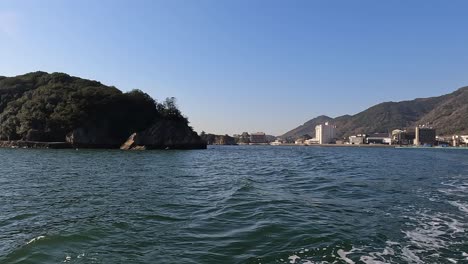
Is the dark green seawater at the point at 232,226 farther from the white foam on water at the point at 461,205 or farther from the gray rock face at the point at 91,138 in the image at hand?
the gray rock face at the point at 91,138

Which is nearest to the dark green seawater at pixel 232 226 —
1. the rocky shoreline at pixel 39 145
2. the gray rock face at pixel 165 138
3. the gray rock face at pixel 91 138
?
the gray rock face at pixel 165 138

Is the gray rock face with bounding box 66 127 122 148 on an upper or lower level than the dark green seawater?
upper

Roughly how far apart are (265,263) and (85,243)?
478 centimetres

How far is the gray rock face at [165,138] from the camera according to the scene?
12011 cm

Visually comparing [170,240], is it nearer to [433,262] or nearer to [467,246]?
[433,262]

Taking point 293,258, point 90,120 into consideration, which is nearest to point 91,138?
point 90,120

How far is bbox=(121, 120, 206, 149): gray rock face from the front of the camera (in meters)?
120

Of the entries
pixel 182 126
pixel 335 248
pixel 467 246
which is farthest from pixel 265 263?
pixel 182 126

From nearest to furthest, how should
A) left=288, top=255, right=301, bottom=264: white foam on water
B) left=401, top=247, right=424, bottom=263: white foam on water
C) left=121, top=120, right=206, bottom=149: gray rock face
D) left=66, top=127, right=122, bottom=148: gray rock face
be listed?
left=288, top=255, right=301, bottom=264: white foam on water → left=401, top=247, right=424, bottom=263: white foam on water → left=66, top=127, right=122, bottom=148: gray rock face → left=121, top=120, right=206, bottom=149: gray rock face

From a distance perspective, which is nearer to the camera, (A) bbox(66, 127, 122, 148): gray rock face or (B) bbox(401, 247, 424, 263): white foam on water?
(B) bbox(401, 247, 424, 263): white foam on water

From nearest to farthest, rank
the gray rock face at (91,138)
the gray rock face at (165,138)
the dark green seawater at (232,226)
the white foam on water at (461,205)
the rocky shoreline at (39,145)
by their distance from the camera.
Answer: the dark green seawater at (232,226)
the white foam on water at (461,205)
the rocky shoreline at (39,145)
the gray rock face at (91,138)
the gray rock face at (165,138)

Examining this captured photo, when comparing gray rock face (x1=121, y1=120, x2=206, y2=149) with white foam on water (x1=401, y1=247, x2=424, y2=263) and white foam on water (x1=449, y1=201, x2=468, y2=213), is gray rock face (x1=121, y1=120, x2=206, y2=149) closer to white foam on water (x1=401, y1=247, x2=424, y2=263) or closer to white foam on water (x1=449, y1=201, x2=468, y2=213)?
white foam on water (x1=449, y1=201, x2=468, y2=213)

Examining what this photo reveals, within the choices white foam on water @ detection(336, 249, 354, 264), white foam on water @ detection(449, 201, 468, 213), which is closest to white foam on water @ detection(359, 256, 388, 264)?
white foam on water @ detection(336, 249, 354, 264)

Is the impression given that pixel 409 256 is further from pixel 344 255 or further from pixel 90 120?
pixel 90 120
